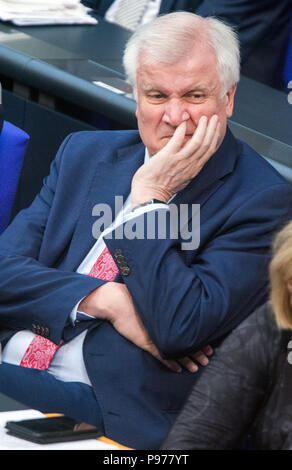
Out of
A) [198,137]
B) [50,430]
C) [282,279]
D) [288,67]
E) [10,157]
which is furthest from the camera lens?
[288,67]

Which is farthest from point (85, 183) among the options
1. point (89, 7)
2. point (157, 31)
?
point (89, 7)

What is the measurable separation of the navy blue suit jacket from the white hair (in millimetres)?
189

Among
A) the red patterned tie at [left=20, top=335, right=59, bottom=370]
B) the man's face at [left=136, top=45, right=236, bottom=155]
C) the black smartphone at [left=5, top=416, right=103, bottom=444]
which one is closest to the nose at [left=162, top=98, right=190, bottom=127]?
the man's face at [left=136, top=45, right=236, bottom=155]

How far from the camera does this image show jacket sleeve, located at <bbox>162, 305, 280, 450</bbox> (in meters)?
1.65

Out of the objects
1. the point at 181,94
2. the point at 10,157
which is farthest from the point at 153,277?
the point at 10,157

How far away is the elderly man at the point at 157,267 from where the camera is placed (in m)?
1.94

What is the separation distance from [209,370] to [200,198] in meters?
0.53

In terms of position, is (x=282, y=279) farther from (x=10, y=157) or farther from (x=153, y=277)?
(x=10, y=157)

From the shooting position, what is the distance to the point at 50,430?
1.41 m

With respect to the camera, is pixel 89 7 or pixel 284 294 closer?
pixel 284 294

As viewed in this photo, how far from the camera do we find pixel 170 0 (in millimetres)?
3693

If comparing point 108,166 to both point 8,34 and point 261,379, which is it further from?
point 8,34

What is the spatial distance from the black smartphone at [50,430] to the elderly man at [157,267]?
50cm

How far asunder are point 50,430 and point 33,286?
77 cm
